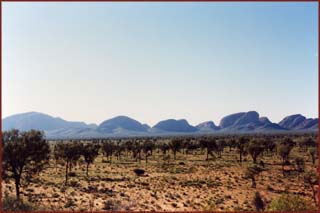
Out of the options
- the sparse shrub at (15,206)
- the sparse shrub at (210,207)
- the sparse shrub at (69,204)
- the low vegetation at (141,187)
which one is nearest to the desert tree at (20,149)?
the low vegetation at (141,187)

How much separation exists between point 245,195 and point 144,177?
23710mm

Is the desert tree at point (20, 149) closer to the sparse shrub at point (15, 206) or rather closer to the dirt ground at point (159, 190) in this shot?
the sparse shrub at point (15, 206)

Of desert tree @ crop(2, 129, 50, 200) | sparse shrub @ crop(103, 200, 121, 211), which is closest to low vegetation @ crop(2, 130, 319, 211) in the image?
desert tree @ crop(2, 129, 50, 200)

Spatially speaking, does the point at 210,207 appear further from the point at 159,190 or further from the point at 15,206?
the point at 15,206

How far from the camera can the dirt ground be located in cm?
3831

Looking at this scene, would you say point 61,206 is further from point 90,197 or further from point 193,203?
point 193,203

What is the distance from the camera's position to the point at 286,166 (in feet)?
254

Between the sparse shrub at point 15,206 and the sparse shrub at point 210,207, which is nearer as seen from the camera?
the sparse shrub at point 210,207

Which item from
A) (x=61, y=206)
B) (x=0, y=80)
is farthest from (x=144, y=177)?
(x=0, y=80)

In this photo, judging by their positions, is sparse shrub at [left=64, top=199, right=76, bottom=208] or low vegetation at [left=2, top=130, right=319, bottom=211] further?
sparse shrub at [left=64, top=199, right=76, bottom=208]

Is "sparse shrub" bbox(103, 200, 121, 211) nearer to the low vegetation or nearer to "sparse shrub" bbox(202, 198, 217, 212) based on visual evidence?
the low vegetation

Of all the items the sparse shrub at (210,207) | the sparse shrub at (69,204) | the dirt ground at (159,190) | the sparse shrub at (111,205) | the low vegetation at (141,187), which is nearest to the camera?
the sparse shrub at (210,207)

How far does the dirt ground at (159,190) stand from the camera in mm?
38312

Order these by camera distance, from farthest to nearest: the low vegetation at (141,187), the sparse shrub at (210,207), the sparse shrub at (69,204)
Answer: the sparse shrub at (69,204)
the low vegetation at (141,187)
the sparse shrub at (210,207)
